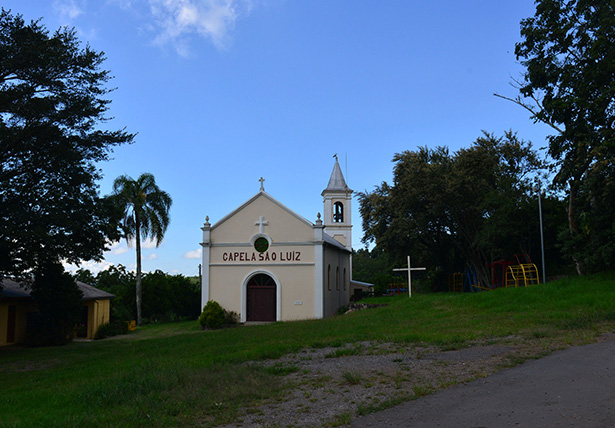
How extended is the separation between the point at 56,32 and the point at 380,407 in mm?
18535

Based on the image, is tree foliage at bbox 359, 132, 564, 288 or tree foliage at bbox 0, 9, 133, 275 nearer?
tree foliage at bbox 0, 9, 133, 275

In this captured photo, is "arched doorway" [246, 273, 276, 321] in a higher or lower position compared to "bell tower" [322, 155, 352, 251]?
lower

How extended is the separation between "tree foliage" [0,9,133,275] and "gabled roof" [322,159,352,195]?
25.5 metres

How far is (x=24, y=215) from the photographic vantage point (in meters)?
17.6

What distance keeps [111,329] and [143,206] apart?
880cm

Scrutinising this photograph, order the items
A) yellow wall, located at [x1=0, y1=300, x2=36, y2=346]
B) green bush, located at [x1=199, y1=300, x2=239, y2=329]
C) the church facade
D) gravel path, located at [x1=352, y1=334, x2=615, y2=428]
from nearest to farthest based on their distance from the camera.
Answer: gravel path, located at [x1=352, y1=334, x2=615, y2=428], yellow wall, located at [x1=0, y1=300, x2=36, y2=346], green bush, located at [x1=199, y1=300, x2=239, y2=329], the church facade

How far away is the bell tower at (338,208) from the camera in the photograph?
44469 millimetres

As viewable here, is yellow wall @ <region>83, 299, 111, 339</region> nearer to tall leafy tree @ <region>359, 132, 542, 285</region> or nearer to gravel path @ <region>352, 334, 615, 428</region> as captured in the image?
tall leafy tree @ <region>359, 132, 542, 285</region>

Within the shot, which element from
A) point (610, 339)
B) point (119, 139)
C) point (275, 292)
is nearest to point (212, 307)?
point (275, 292)

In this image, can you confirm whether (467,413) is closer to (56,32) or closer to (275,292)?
(56,32)

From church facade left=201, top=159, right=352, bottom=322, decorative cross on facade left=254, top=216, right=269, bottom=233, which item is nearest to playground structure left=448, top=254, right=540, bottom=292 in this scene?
church facade left=201, top=159, right=352, bottom=322

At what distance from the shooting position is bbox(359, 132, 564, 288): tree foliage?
99.0 ft

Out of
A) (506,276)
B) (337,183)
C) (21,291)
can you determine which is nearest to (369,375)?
(506,276)

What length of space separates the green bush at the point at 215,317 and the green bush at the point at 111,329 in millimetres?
7651
